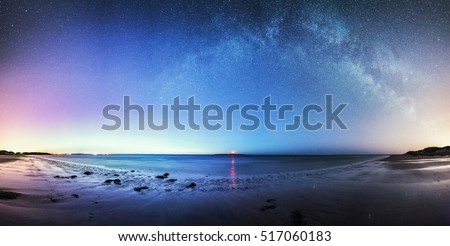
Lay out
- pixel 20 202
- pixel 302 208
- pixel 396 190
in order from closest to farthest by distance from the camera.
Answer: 1. pixel 302 208
2. pixel 20 202
3. pixel 396 190

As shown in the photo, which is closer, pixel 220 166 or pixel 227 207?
pixel 227 207

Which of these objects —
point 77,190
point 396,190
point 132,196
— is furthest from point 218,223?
point 396,190

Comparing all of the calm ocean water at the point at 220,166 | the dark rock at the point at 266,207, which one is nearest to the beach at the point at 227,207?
the dark rock at the point at 266,207

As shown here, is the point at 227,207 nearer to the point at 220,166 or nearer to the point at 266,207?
the point at 266,207

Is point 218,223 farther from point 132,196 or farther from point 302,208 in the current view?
point 132,196

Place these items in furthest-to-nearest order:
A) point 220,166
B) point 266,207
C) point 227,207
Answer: point 220,166, point 227,207, point 266,207

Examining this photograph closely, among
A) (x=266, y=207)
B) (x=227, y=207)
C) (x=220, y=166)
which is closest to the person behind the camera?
(x=266, y=207)

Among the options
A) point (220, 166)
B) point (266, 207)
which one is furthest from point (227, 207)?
point (220, 166)

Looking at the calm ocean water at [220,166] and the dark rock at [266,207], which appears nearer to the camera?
the dark rock at [266,207]

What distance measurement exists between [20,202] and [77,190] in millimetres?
2774

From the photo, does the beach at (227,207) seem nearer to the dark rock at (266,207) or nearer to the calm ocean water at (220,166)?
the dark rock at (266,207)

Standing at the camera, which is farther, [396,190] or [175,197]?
[396,190]
